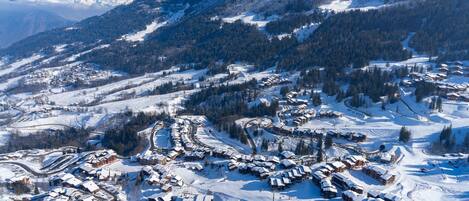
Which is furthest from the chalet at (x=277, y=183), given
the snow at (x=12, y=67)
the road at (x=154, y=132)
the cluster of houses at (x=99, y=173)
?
the snow at (x=12, y=67)

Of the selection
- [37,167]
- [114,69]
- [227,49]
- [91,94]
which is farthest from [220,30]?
[37,167]

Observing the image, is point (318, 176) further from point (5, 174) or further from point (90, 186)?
point (5, 174)

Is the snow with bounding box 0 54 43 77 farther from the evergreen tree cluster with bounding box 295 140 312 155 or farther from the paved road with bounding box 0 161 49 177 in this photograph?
the evergreen tree cluster with bounding box 295 140 312 155

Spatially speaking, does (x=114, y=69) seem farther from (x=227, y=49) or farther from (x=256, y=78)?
(x=256, y=78)

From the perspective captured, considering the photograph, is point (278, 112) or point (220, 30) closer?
point (278, 112)

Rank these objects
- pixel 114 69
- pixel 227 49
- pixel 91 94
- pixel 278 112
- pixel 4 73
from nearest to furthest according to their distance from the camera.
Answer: pixel 278 112
pixel 91 94
pixel 227 49
pixel 114 69
pixel 4 73

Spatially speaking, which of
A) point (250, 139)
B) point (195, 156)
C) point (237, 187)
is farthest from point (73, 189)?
point (250, 139)

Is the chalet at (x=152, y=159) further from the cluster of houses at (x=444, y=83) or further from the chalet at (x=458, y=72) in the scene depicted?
the chalet at (x=458, y=72)
